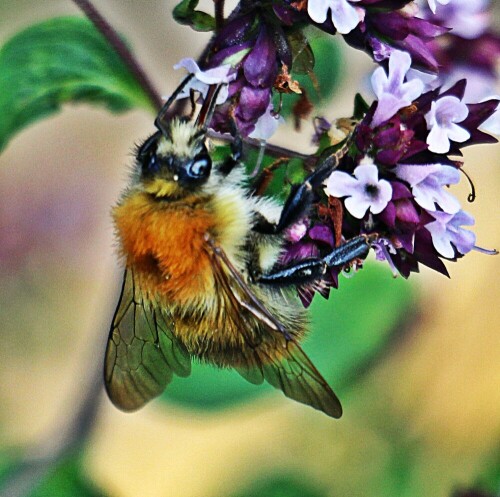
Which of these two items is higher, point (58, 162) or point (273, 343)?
point (58, 162)

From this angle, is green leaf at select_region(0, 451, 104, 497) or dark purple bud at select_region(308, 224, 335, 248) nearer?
dark purple bud at select_region(308, 224, 335, 248)

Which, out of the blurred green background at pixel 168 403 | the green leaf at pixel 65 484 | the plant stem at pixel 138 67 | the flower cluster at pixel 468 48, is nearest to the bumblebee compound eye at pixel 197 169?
the plant stem at pixel 138 67

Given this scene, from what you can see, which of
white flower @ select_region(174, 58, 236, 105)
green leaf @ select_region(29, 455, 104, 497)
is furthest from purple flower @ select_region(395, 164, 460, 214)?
green leaf @ select_region(29, 455, 104, 497)

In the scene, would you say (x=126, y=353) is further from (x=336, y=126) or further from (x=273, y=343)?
(x=336, y=126)

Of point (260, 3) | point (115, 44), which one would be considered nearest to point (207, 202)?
point (260, 3)

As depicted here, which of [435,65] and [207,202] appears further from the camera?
[435,65]

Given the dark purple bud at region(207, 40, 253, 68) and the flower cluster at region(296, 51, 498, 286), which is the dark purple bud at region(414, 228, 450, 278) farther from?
the dark purple bud at region(207, 40, 253, 68)

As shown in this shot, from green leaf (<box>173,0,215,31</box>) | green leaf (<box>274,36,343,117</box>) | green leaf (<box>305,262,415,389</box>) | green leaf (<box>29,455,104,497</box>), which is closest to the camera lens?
green leaf (<box>173,0,215,31</box>)
